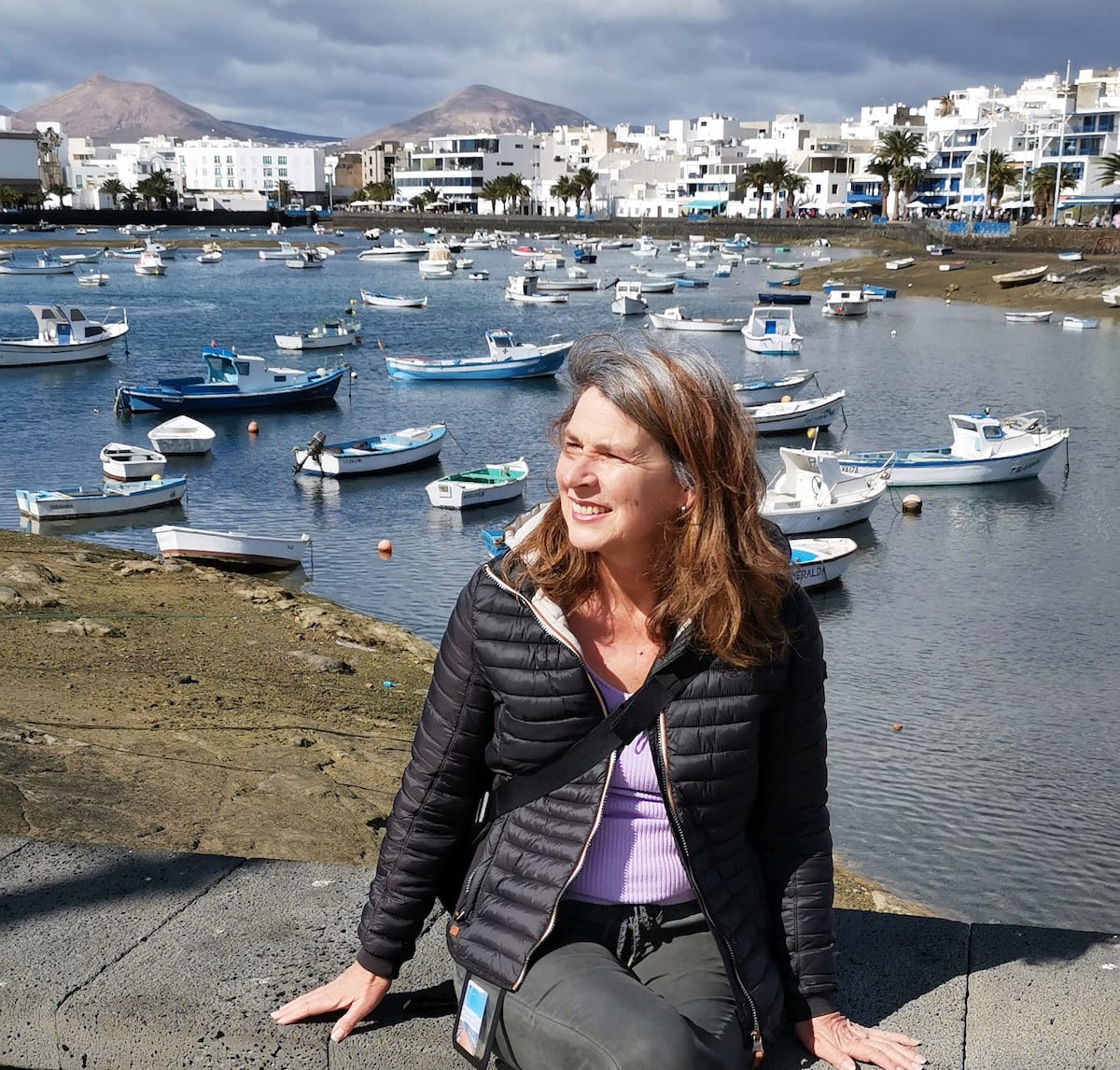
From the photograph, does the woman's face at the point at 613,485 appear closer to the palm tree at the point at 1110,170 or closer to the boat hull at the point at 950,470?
the boat hull at the point at 950,470

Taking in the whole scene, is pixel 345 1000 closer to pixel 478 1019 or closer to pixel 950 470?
pixel 478 1019

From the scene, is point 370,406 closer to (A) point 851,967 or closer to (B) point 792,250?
(A) point 851,967

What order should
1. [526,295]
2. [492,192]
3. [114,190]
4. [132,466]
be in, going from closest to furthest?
[132,466] < [526,295] < [492,192] < [114,190]

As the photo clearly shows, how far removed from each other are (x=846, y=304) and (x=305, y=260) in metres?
49.6

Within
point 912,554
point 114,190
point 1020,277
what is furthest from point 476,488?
point 114,190

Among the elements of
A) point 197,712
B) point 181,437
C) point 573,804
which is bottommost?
Answer: point 181,437

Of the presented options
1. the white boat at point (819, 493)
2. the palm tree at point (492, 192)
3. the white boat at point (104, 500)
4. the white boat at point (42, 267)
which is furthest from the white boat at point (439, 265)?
the white boat at point (819, 493)

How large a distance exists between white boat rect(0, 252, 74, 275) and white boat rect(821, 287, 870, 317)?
54596 mm

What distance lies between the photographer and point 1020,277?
233 feet

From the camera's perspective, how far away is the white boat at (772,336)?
49.0 meters

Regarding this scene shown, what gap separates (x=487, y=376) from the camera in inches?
1613

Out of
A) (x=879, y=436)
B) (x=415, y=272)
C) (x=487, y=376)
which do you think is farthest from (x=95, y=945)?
(x=415, y=272)

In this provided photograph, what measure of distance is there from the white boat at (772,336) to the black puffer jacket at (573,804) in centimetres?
4712

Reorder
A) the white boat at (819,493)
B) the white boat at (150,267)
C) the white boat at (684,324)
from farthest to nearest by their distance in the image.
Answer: the white boat at (150,267) < the white boat at (684,324) < the white boat at (819,493)
